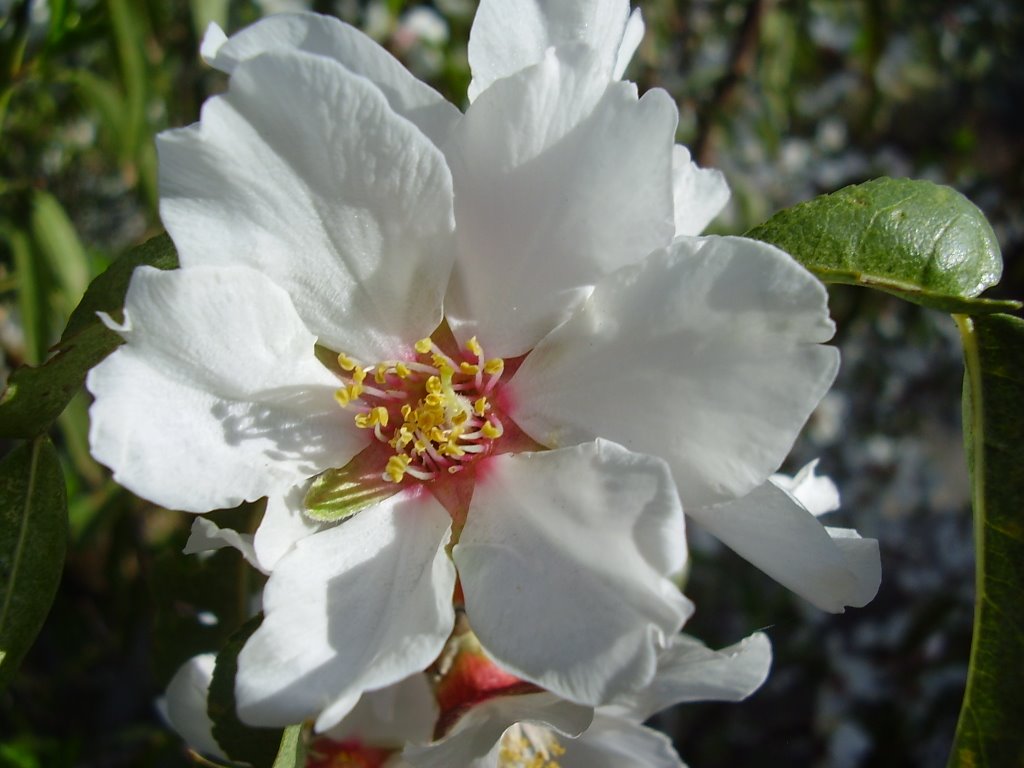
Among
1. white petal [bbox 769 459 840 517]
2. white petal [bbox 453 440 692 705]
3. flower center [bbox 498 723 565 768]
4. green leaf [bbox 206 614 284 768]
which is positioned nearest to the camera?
white petal [bbox 453 440 692 705]

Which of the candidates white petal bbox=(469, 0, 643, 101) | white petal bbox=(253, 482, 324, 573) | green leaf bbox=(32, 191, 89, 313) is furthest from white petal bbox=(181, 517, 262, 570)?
green leaf bbox=(32, 191, 89, 313)

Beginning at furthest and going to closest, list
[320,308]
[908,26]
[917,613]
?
[908,26] → [917,613] → [320,308]

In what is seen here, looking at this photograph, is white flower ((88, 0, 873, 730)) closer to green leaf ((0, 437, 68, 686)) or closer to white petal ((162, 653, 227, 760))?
green leaf ((0, 437, 68, 686))

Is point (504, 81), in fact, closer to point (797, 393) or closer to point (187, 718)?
point (797, 393)

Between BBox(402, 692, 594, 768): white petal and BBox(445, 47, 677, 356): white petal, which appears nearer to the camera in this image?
BBox(445, 47, 677, 356): white petal

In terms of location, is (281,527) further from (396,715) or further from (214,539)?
(396,715)

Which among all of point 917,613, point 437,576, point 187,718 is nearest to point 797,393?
point 437,576

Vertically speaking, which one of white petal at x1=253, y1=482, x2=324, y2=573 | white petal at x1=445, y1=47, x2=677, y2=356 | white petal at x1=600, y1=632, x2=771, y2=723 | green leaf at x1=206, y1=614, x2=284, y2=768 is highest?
white petal at x1=445, y1=47, x2=677, y2=356
